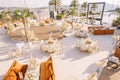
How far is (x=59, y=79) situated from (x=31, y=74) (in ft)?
5.08

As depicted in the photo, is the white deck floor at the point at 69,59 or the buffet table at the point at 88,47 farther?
the buffet table at the point at 88,47

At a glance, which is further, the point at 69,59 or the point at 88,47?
the point at 88,47

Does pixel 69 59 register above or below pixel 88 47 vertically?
below

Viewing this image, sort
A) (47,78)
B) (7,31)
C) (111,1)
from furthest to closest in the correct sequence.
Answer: (111,1) → (7,31) → (47,78)

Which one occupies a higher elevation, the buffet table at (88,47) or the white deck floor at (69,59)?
the buffet table at (88,47)

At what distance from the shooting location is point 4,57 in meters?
9.41

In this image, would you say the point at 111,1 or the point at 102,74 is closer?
the point at 102,74

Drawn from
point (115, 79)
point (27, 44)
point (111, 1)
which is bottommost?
point (115, 79)

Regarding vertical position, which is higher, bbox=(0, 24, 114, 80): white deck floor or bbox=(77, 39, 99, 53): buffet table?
bbox=(77, 39, 99, 53): buffet table

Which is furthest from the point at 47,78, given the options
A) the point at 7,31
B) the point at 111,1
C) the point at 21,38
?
the point at 111,1

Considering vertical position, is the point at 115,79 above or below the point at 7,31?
below

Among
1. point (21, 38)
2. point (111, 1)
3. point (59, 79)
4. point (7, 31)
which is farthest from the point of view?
point (111, 1)

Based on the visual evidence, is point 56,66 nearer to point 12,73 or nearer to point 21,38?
point 12,73

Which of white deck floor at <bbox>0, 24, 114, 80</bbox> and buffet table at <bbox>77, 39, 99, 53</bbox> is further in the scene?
buffet table at <bbox>77, 39, 99, 53</bbox>
